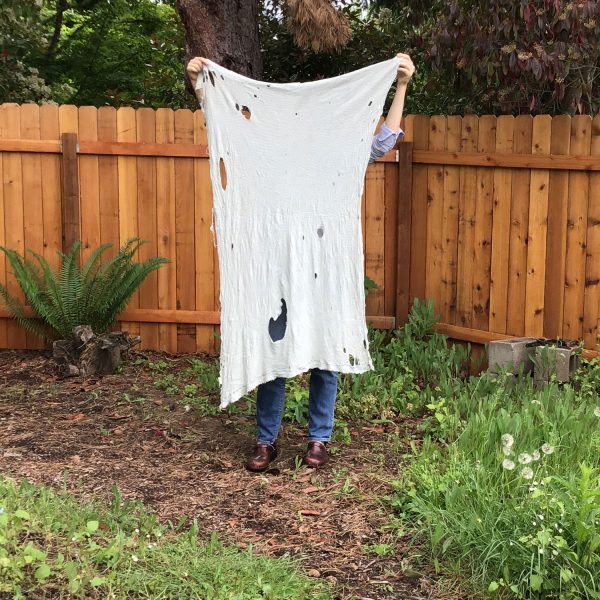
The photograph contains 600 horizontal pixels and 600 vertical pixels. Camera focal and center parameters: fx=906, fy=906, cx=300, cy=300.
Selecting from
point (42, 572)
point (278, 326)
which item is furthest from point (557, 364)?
point (42, 572)

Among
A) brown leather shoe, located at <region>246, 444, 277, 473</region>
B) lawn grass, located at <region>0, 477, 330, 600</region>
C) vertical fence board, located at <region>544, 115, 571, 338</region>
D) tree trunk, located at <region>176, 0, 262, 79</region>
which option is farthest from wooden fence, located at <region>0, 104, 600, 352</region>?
lawn grass, located at <region>0, 477, 330, 600</region>

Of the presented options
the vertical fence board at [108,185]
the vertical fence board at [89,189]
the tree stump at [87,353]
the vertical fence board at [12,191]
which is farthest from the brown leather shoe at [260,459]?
the vertical fence board at [12,191]

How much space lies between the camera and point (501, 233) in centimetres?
600

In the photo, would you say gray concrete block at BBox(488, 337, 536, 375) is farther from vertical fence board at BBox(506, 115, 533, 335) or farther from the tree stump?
the tree stump

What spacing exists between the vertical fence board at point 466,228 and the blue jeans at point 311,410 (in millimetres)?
2200

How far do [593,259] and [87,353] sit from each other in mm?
3337

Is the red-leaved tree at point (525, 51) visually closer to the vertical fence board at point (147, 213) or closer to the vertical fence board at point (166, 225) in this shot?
the vertical fence board at point (166, 225)

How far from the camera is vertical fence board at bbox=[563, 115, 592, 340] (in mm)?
5543

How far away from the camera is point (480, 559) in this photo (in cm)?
329

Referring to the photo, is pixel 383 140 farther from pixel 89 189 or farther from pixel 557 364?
pixel 89 189

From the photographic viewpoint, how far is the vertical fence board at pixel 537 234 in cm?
571

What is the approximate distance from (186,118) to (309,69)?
271cm

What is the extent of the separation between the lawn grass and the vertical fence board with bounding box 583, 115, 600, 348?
298 cm

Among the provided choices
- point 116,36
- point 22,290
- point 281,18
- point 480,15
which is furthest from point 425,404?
point 116,36
